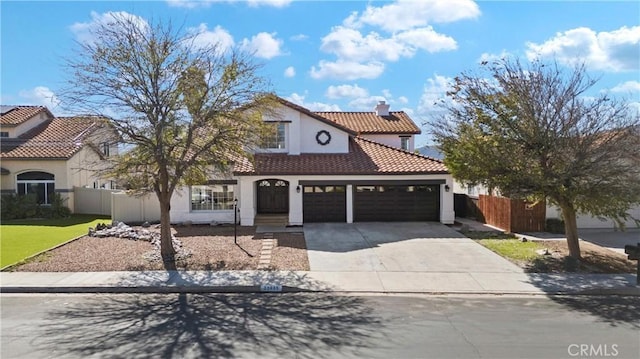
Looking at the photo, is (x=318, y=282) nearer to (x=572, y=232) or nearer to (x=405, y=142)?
(x=572, y=232)

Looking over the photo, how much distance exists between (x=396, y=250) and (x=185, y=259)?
6917 millimetres

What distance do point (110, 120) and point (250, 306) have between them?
23.4ft

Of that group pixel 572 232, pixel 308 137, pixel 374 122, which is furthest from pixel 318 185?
pixel 374 122

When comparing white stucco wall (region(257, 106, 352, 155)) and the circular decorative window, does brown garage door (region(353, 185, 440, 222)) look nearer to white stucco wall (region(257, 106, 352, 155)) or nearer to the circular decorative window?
white stucco wall (region(257, 106, 352, 155))

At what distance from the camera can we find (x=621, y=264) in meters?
14.0

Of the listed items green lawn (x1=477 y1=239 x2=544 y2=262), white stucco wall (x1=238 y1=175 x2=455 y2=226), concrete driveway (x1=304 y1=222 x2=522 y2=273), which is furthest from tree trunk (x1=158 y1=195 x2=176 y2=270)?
green lawn (x1=477 y1=239 x2=544 y2=262)

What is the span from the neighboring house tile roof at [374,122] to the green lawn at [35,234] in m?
17.3

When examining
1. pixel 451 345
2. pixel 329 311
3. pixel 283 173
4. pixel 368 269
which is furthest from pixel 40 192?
pixel 451 345

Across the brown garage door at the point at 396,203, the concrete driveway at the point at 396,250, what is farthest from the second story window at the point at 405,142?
the concrete driveway at the point at 396,250

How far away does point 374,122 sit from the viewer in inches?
1366

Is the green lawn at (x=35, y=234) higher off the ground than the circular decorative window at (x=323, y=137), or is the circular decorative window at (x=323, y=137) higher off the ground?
the circular decorative window at (x=323, y=137)

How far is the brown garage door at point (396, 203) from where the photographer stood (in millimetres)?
22781

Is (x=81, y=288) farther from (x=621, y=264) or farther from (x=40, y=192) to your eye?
(x=40, y=192)

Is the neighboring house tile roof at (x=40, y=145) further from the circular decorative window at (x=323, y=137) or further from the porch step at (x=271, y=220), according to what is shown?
the circular decorative window at (x=323, y=137)
